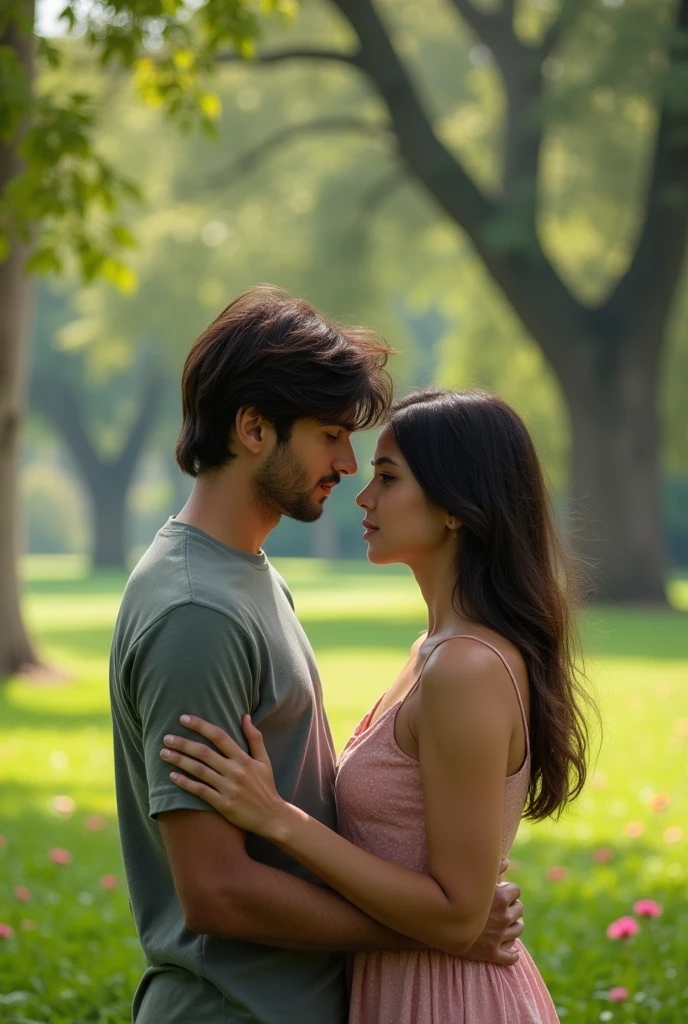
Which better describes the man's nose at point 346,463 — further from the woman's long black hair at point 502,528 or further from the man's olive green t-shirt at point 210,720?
the man's olive green t-shirt at point 210,720

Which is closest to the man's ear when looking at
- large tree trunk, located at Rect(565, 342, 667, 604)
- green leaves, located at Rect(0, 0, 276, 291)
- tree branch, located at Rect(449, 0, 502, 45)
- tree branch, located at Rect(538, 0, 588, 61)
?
green leaves, located at Rect(0, 0, 276, 291)

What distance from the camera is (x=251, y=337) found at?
275 cm

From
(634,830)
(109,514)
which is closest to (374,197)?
(634,830)

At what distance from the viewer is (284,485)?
2834mm

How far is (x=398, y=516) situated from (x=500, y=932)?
853mm

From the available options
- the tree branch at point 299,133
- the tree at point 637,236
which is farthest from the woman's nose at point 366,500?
the tree branch at point 299,133

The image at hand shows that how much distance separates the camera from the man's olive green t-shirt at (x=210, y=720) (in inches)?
97.0

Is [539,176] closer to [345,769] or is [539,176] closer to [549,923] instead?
[549,923]

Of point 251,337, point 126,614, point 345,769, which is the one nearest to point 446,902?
point 345,769

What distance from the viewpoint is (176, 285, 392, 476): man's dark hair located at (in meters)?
2.74

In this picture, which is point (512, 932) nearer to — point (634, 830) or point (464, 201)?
point (634, 830)

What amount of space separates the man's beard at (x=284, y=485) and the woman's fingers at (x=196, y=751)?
22.2 inches

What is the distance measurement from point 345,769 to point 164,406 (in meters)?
56.3

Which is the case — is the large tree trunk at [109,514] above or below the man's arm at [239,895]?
below
